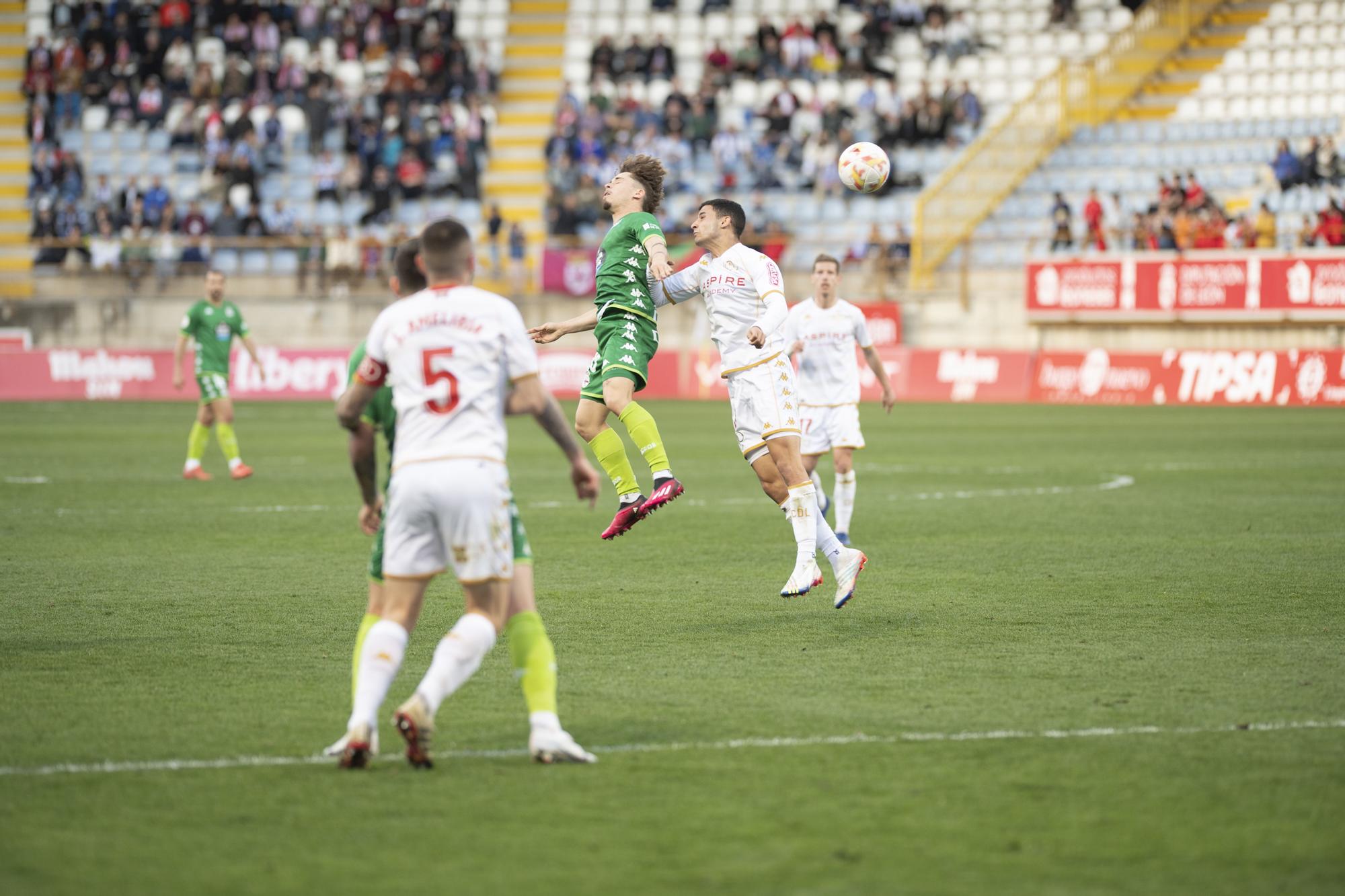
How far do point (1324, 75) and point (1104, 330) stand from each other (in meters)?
8.10

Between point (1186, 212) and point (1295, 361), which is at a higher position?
point (1186, 212)

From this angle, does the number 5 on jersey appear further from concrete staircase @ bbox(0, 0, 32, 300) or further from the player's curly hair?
concrete staircase @ bbox(0, 0, 32, 300)

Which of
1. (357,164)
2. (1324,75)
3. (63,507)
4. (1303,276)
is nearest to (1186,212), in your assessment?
(1303,276)

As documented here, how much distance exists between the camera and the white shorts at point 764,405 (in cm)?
986

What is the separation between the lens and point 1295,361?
31.0 metres

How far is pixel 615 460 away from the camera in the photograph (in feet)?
35.3

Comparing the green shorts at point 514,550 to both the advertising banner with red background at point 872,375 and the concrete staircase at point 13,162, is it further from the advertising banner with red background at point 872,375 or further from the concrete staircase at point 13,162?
the concrete staircase at point 13,162

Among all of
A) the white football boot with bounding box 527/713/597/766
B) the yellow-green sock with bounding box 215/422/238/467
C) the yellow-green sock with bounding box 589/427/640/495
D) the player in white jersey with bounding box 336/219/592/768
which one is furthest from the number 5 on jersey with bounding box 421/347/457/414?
the yellow-green sock with bounding box 215/422/238/467

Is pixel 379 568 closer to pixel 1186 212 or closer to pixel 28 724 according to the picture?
pixel 28 724

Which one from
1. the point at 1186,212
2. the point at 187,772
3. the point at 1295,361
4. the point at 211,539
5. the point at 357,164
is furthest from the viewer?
the point at 357,164

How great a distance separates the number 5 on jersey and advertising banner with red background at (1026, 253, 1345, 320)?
29.3 meters

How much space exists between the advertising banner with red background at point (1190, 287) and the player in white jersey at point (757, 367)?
24.8 m

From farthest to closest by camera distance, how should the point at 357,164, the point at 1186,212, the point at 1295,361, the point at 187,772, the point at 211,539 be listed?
the point at 357,164, the point at 1186,212, the point at 1295,361, the point at 211,539, the point at 187,772

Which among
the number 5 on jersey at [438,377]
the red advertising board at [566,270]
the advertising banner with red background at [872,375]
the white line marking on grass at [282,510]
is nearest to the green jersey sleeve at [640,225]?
the number 5 on jersey at [438,377]
